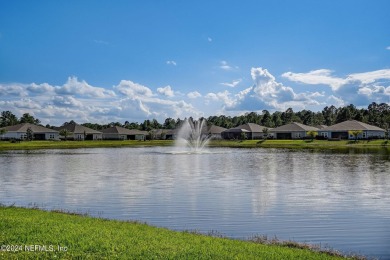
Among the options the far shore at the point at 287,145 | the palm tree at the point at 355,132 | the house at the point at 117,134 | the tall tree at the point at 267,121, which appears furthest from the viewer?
the tall tree at the point at 267,121

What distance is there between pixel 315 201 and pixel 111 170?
68.9 ft

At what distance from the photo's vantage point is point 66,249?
10508mm

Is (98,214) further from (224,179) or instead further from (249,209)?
(224,179)

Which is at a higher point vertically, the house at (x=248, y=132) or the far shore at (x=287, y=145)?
the house at (x=248, y=132)

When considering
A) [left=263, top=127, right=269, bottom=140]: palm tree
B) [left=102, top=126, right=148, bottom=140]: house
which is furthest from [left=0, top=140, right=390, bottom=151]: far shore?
[left=102, top=126, right=148, bottom=140]: house

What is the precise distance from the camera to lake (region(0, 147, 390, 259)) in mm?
15117

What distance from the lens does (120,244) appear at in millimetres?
11117

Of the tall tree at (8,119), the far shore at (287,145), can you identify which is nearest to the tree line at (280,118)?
the tall tree at (8,119)

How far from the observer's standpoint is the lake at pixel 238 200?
15.1m

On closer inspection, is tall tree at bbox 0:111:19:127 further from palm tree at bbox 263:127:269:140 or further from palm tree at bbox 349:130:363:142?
palm tree at bbox 349:130:363:142

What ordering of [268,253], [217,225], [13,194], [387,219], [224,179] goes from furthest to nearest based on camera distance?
[224,179], [13,194], [387,219], [217,225], [268,253]

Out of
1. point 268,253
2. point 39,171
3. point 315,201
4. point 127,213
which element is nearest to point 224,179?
point 315,201

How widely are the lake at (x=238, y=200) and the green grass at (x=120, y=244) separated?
2440mm

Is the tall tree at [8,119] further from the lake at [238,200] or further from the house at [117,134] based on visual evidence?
the lake at [238,200]
